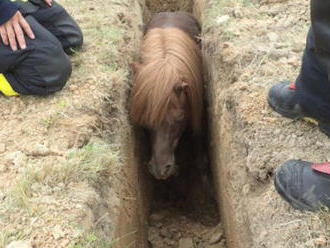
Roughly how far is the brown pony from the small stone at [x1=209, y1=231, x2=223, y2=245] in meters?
0.73

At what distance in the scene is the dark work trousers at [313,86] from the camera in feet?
8.86

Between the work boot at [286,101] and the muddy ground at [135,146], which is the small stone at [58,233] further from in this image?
the work boot at [286,101]

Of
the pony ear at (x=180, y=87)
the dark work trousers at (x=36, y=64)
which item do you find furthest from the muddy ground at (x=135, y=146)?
the pony ear at (x=180, y=87)

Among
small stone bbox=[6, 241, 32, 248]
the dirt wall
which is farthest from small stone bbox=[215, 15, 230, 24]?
small stone bbox=[6, 241, 32, 248]

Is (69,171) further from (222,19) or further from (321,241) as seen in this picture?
(222,19)

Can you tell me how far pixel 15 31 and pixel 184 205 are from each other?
8.25ft

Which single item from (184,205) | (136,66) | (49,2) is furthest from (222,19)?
(184,205)

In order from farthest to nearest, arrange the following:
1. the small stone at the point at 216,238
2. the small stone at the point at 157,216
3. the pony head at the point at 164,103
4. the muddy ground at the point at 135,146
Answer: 1. the small stone at the point at 157,216
2. the small stone at the point at 216,238
3. the pony head at the point at 164,103
4. the muddy ground at the point at 135,146

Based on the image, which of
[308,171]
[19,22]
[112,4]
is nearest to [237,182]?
[308,171]

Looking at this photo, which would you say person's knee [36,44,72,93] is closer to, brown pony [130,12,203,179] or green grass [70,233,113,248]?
brown pony [130,12,203,179]

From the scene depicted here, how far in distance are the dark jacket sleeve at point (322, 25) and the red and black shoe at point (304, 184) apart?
658 mm

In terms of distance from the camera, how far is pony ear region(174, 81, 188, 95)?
14.1 feet

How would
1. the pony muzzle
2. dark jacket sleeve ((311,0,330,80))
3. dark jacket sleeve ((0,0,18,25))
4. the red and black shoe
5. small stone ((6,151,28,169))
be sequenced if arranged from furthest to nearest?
the pony muzzle
dark jacket sleeve ((0,0,18,25))
small stone ((6,151,28,169))
the red and black shoe
dark jacket sleeve ((311,0,330,80))

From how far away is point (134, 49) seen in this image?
5.20 meters
